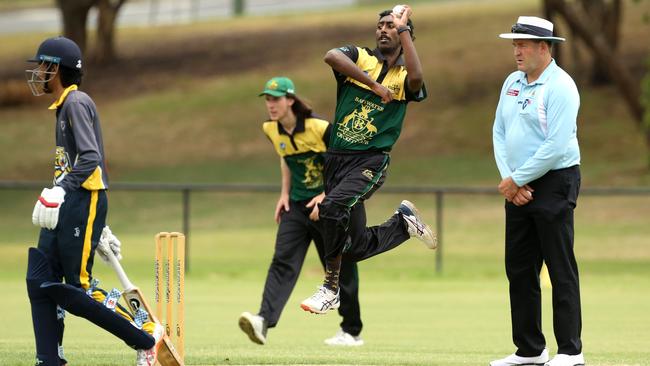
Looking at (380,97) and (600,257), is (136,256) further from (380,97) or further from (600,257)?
(380,97)

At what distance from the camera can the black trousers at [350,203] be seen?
8703 millimetres

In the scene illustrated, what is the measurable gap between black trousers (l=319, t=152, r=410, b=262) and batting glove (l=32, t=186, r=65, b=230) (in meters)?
2.02

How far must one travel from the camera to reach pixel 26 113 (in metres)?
40.9

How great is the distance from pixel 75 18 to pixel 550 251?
28.5m

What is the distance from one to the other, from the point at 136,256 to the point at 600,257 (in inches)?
325

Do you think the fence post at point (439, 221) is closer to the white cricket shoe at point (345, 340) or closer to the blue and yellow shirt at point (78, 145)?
the white cricket shoe at point (345, 340)

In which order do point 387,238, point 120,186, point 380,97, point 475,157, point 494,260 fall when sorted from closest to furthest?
point 380,97
point 387,238
point 120,186
point 494,260
point 475,157

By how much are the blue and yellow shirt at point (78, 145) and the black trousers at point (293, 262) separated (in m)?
2.65

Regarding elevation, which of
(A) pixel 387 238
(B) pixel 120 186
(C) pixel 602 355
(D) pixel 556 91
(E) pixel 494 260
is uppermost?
(D) pixel 556 91

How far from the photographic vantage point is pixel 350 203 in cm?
872

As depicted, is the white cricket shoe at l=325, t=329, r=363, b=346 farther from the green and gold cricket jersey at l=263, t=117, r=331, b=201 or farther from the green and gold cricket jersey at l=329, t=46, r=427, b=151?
the green and gold cricket jersey at l=329, t=46, r=427, b=151

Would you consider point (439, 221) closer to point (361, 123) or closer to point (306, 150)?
point (306, 150)

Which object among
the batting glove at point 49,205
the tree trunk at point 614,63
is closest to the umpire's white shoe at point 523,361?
the batting glove at point 49,205

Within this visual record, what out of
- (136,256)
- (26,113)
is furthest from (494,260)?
(26,113)
